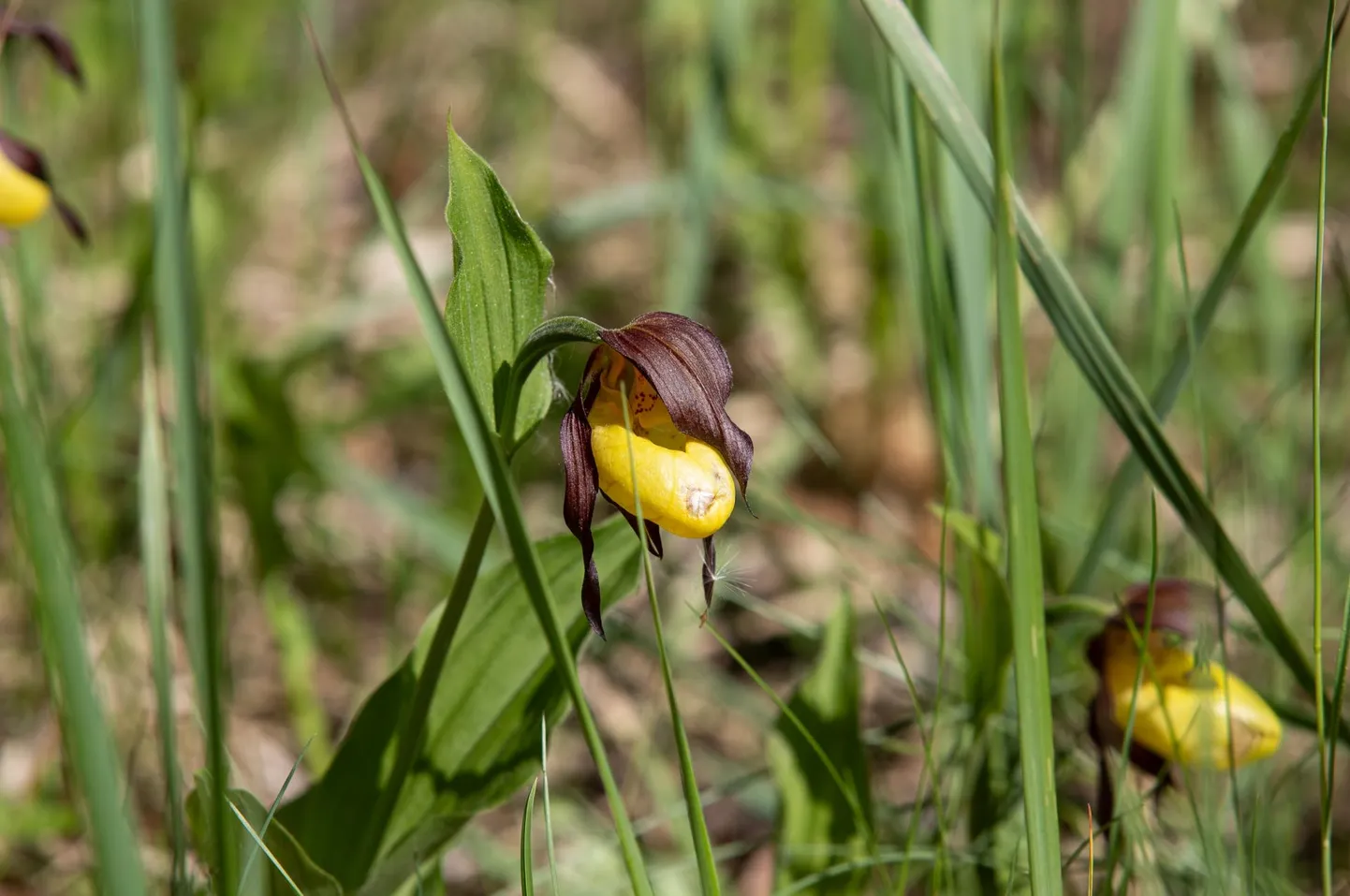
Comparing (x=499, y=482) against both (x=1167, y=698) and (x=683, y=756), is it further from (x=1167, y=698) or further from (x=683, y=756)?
(x=1167, y=698)

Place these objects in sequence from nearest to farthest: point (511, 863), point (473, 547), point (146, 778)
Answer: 1. point (473, 547)
2. point (511, 863)
3. point (146, 778)

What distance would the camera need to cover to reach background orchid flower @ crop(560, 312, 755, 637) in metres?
0.98

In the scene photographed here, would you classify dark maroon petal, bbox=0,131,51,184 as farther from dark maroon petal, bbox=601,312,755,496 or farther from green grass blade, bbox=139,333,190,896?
dark maroon petal, bbox=601,312,755,496

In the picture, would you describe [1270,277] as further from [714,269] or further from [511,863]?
[511,863]

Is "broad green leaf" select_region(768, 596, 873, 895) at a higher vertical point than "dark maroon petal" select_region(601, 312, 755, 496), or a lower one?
lower

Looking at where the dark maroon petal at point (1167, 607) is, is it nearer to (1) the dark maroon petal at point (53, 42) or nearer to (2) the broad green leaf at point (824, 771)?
(2) the broad green leaf at point (824, 771)

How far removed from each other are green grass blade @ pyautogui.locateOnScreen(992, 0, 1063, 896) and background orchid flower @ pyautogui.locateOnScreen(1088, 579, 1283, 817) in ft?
1.07

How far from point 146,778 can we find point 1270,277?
7.68ft

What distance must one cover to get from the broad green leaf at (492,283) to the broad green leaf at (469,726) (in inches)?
7.9

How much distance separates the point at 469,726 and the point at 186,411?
56 cm

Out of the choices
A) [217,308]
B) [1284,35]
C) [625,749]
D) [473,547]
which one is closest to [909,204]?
[473,547]

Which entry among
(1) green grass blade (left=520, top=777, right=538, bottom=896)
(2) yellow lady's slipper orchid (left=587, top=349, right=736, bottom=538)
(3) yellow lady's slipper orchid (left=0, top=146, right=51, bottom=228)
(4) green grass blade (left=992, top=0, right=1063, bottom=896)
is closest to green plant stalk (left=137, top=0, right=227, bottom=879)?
(1) green grass blade (left=520, top=777, right=538, bottom=896)

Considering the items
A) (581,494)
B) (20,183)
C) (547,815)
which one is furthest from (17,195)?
(547,815)

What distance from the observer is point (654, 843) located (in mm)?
1996
